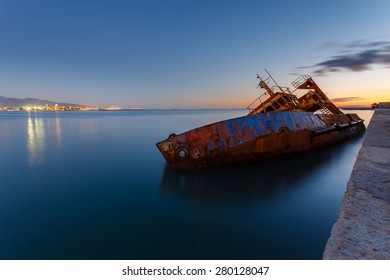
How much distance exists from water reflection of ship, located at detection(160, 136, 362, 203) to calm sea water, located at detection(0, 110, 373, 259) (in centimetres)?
3

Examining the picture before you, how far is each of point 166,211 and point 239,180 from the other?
2.87 m

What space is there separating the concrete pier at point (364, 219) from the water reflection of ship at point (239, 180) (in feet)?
10.2

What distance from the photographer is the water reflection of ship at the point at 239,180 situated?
6.68 m

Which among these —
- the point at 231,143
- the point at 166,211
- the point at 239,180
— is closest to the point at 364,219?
the point at 166,211

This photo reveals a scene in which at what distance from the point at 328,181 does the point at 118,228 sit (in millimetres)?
7140

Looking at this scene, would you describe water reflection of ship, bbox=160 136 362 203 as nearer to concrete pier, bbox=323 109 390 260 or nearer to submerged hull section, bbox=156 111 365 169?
submerged hull section, bbox=156 111 365 169

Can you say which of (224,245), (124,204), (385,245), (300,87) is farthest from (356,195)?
(300,87)

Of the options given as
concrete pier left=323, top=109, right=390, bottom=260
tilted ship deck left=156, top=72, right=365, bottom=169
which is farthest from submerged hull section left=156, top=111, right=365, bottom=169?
concrete pier left=323, top=109, right=390, bottom=260

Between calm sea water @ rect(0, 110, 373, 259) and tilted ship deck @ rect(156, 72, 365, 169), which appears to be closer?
calm sea water @ rect(0, 110, 373, 259)

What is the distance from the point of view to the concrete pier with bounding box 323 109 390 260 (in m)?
2.11

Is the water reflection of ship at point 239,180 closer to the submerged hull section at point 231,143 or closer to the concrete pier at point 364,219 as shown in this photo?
the submerged hull section at point 231,143

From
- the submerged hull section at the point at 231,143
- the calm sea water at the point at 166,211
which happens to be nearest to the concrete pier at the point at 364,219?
the calm sea water at the point at 166,211
